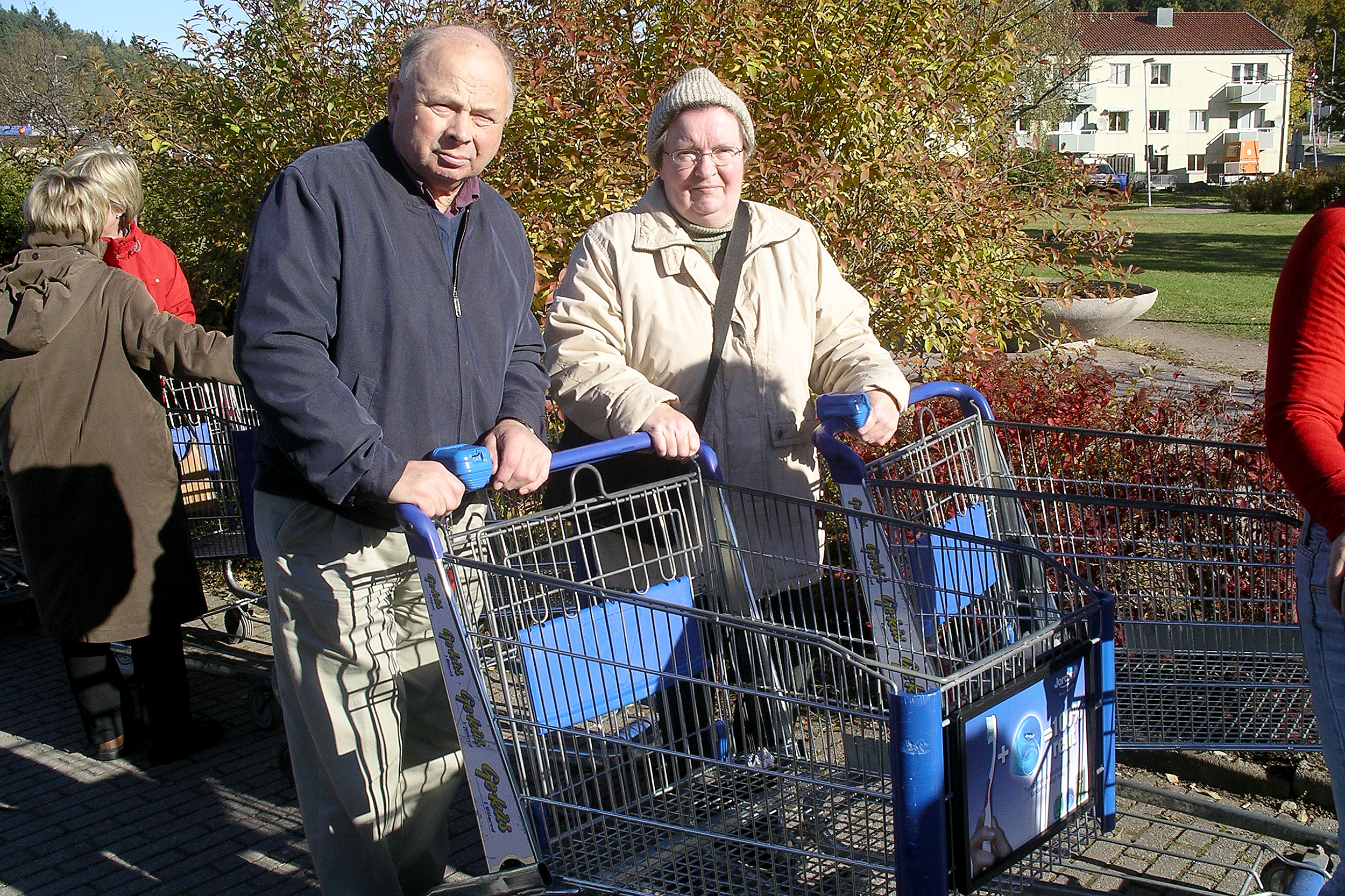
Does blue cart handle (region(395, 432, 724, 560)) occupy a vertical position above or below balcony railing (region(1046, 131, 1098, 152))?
below

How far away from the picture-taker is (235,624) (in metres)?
5.40

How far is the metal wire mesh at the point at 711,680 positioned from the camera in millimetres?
2273

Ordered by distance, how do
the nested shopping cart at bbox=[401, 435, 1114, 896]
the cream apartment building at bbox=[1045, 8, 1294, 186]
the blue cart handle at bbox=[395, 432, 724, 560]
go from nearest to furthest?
the nested shopping cart at bbox=[401, 435, 1114, 896]
the blue cart handle at bbox=[395, 432, 724, 560]
the cream apartment building at bbox=[1045, 8, 1294, 186]

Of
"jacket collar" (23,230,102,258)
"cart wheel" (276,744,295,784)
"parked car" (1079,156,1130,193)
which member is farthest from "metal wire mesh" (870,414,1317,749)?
"parked car" (1079,156,1130,193)

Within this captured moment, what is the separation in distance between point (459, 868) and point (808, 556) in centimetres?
160

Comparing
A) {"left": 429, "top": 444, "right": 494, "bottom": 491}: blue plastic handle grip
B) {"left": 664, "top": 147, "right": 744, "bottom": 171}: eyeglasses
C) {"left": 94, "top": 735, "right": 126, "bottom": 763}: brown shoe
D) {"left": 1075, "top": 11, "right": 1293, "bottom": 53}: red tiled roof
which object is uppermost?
{"left": 1075, "top": 11, "right": 1293, "bottom": 53}: red tiled roof

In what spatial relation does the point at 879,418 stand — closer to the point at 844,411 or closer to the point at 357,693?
the point at 844,411

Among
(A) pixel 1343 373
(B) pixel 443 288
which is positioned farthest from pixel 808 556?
(A) pixel 1343 373

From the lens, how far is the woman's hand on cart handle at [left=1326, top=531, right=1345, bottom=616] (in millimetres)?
1985

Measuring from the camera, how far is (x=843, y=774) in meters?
2.62

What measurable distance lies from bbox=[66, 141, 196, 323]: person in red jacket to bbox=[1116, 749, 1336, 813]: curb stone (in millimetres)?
4140

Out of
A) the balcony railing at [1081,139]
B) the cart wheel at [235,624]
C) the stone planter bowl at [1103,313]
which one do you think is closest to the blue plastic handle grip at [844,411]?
the cart wheel at [235,624]

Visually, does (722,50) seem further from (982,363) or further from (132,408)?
(132,408)

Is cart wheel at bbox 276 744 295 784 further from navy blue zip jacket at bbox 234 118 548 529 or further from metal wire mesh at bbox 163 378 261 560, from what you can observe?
navy blue zip jacket at bbox 234 118 548 529
